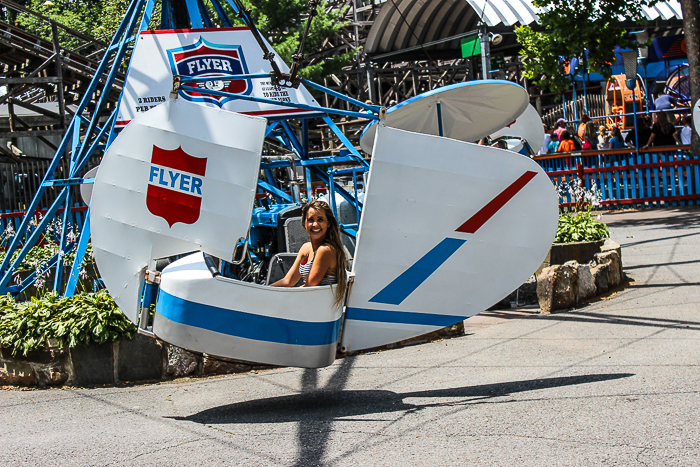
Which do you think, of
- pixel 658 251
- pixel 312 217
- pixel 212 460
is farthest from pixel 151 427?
pixel 658 251

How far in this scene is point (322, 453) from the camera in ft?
14.6

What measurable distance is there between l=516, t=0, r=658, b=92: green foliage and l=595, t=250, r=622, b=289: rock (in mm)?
7952

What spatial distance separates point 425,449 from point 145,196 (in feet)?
9.07

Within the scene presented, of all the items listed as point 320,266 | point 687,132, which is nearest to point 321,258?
point 320,266

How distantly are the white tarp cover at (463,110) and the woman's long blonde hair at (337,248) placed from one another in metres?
1.28

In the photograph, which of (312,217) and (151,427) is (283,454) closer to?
(151,427)

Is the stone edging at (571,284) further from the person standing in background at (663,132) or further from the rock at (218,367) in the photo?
the person standing in background at (663,132)

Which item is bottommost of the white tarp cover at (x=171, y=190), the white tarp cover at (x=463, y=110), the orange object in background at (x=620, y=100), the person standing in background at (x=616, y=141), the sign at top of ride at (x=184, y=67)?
the white tarp cover at (x=171, y=190)

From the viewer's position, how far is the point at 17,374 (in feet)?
22.3

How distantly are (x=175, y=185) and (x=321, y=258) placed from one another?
3.98 ft

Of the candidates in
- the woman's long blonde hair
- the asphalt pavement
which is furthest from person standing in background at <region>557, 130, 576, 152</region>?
the woman's long blonde hair

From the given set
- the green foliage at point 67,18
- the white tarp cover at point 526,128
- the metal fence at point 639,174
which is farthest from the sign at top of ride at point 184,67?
the green foliage at point 67,18

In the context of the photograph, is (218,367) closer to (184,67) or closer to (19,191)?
(184,67)

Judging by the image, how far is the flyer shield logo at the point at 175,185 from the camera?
5465mm
